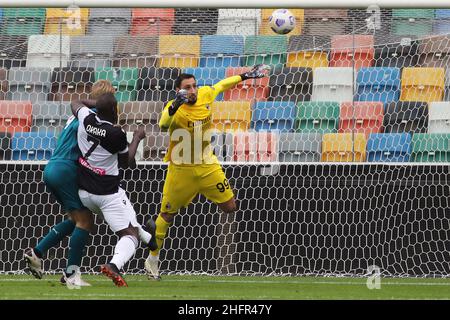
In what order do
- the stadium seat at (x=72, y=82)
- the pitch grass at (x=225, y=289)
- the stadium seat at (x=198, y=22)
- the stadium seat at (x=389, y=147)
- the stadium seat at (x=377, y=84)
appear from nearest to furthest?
the pitch grass at (x=225, y=289)
the stadium seat at (x=389, y=147)
the stadium seat at (x=72, y=82)
the stadium seat at (x=377, y=84)
the stadium seat at (x=198, y=22)

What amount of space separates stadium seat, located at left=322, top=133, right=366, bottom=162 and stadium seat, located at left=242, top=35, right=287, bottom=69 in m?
1.56

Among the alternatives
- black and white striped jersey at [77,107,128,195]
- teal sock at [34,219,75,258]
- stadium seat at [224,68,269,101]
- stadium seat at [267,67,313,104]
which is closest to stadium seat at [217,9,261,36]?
stadium seat at [224,68,269,101]

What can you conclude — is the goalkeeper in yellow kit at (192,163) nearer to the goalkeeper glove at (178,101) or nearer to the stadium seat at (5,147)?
the goalkeeper glove at (178,101)

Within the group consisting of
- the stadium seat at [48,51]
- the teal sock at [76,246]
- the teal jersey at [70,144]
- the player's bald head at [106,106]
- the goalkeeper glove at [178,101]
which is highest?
the stadium seat at [48,51]

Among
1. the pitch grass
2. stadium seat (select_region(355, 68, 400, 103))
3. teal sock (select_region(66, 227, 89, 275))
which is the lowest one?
the pitch grass

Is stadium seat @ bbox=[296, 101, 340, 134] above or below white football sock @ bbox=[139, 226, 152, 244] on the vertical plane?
above

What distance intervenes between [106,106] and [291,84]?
4492mm

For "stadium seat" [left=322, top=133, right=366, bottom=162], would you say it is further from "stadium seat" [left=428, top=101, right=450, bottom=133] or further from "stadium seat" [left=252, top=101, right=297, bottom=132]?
"stadium seat" [left=428, top=101, right=450, bottom=133]

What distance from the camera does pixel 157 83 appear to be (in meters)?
12.0

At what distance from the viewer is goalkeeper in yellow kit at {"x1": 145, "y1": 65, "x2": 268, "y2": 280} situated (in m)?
9.73

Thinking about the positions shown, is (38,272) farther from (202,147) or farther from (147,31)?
(147,31)

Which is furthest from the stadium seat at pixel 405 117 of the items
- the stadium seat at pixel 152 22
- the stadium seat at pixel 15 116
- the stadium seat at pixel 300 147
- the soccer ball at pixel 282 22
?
the stadium seat at pixel 15 116

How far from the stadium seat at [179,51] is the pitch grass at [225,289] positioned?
3330 mm

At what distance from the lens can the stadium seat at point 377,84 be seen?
12.2 meters
